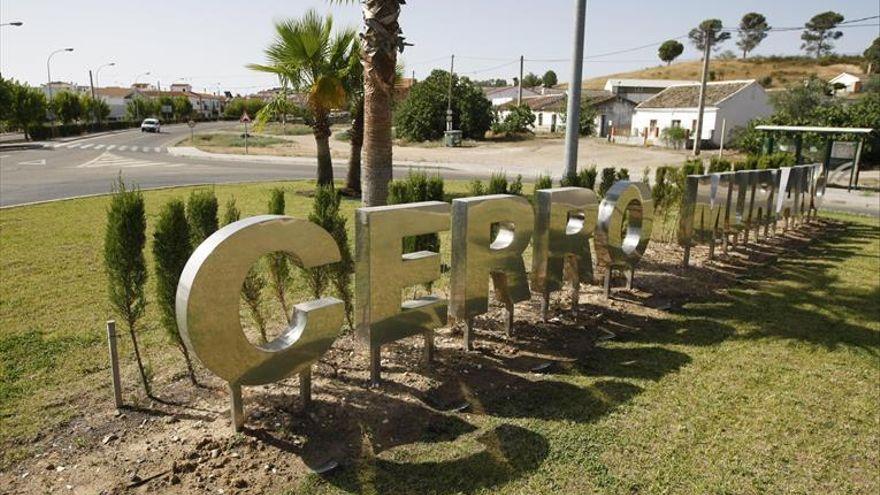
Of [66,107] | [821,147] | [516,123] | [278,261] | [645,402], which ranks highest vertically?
[66,107]

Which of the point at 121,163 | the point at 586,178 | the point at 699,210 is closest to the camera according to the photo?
the point at 699,210

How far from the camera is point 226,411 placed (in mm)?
4844

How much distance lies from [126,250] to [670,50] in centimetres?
11193

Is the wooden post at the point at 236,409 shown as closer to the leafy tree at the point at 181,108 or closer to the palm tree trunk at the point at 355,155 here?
the palm tree trunk at the point at 355,155

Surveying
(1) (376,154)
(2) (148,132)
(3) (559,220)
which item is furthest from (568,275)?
(2) (148,132)

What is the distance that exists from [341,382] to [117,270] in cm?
206

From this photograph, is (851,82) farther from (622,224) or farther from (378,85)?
(378,85)

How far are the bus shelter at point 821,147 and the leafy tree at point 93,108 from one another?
62697mm

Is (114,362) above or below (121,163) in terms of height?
above

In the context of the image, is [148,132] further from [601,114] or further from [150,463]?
→ [150,463]

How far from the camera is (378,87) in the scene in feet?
26.3

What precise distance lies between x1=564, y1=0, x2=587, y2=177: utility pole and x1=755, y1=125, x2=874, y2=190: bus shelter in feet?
50.8

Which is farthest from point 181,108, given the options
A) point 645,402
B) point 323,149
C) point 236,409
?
point 645,402

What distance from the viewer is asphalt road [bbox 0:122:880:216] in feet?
61.6
